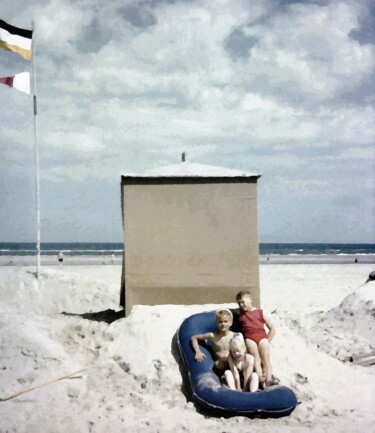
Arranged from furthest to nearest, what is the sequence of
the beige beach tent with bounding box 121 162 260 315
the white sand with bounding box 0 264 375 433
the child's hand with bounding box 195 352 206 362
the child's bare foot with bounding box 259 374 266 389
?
1. the beige beach tent with bounding box 121 162 260 315
2. the child's hand with bounding box 195 352 206 362
3. the child's bare foot with bounding box 259 374 266 389
4. the white sand with bounding box 0 264 375 433

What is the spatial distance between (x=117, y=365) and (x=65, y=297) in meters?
5.93

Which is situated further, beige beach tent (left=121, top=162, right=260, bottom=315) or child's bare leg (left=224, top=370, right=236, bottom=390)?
beige beach tent (left=121, top=162, right=260, bottom=315)

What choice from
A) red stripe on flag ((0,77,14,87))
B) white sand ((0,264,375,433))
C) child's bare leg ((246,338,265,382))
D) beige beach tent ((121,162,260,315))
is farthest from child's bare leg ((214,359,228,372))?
red stripe on flag ((0,77,14,87))

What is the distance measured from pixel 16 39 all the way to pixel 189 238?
5.96 metres

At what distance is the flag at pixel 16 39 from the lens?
960 centimetres

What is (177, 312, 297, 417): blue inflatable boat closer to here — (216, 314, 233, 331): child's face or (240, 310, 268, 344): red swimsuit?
(216, 314, 233, 331): child's face

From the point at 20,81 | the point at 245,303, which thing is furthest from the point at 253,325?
the point at 20,81

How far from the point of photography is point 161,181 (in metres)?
7.61

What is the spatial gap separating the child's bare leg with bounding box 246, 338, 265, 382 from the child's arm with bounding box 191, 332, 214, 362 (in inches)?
19.5

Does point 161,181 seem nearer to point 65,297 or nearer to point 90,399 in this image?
point 90,399

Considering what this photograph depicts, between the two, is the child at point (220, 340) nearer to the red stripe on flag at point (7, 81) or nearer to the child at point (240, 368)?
the child at point (240, 368)

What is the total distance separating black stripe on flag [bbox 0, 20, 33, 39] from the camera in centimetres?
956

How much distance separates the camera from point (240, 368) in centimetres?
586

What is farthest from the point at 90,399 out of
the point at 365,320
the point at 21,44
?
the point at 21,44
